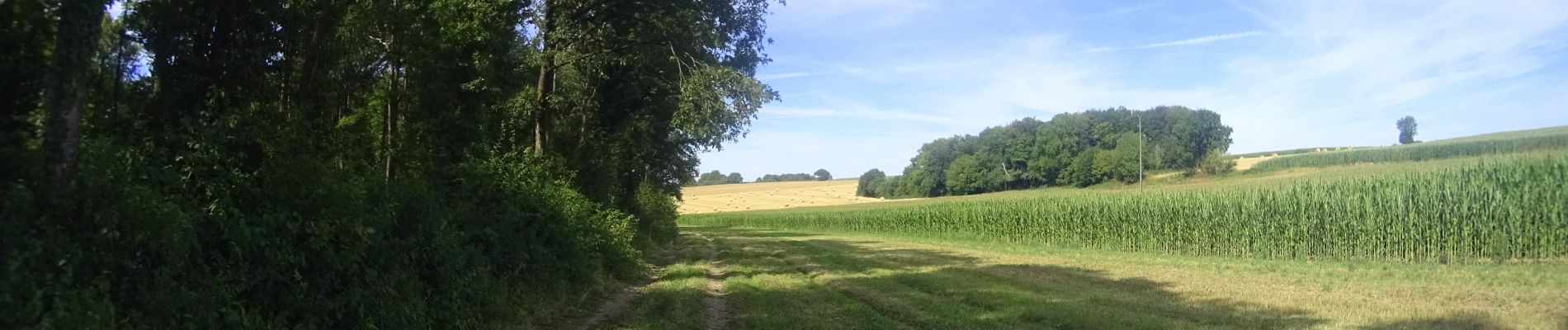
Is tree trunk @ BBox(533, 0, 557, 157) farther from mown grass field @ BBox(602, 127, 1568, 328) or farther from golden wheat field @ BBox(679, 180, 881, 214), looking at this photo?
golden wheat field @ BBox(679, 180, 881, 214)

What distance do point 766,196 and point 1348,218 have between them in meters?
82.7

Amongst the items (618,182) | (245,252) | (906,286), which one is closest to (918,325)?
(906,286)

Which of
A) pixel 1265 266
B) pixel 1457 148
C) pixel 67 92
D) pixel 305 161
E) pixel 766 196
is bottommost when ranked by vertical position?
pixel 1265 266

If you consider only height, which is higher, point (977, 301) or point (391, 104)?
point (391, 104)

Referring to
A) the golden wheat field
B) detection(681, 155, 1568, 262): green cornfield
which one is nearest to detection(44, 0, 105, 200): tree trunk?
detection(681, 155, 1568, 262): green cornfield

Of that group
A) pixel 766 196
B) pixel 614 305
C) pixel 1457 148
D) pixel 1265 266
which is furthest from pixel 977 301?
pixel 766 196

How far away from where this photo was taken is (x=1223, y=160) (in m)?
45.5

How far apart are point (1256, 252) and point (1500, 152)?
909cm

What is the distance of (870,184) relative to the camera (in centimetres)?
10888

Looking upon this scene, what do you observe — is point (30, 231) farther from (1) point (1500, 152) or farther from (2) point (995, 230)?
(2) point (995, 230)

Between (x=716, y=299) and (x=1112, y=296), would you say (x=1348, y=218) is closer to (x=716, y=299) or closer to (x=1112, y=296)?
(x=1112, y=296)

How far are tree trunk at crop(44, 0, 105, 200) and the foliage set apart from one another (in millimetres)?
56378

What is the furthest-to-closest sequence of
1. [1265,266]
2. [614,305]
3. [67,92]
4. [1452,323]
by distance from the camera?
[1265,266], [614,305], [1452,323], [67,92]

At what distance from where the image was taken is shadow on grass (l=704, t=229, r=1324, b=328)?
8.98 meters
